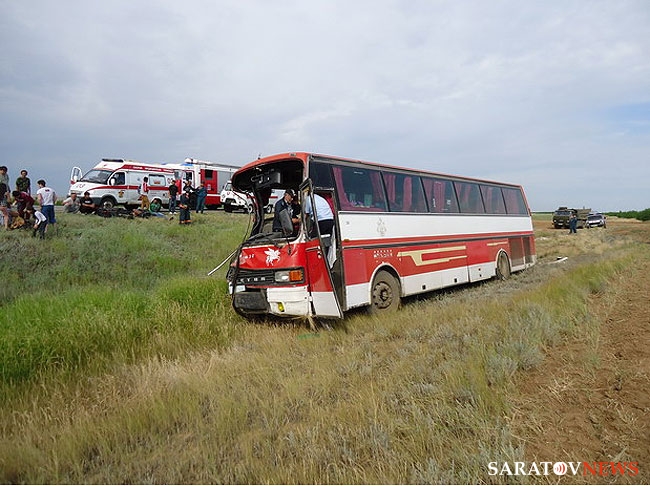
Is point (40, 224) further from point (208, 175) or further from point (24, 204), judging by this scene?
point (208, 175)

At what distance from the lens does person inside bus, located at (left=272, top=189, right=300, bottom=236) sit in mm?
6545

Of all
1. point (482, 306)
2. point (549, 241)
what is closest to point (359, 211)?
point (482, 306)

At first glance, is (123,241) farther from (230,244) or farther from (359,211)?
A: (359,211)

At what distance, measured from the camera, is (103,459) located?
3.38 metres

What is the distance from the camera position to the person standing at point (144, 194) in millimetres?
21766

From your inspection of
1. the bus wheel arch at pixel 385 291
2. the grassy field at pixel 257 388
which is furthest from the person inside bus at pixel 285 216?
the bus wheel arch at pixel 385 291

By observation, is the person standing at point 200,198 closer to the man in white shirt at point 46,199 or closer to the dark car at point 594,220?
the man in white shirt at point 46,199

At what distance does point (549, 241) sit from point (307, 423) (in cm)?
2845

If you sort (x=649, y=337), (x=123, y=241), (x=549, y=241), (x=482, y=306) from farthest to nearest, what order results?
(x=549, y=241)
(x=123, y=241)
(x=482, y=306)
(x=649, y=337)

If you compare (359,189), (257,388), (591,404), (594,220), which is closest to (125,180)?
(359,189)

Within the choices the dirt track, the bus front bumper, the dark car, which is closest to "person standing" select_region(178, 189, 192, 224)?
the bus front bumper

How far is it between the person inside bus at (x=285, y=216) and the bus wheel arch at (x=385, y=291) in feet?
6.40

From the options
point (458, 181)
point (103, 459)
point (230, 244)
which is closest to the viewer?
point (103, 459)

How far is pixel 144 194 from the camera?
22266mm
